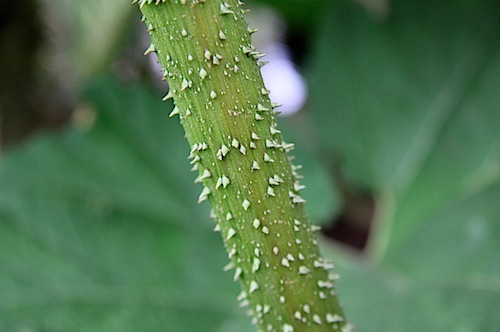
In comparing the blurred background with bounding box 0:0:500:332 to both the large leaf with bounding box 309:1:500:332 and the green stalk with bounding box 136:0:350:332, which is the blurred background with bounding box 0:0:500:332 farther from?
the green stalk with bounding box 136:0:350:332

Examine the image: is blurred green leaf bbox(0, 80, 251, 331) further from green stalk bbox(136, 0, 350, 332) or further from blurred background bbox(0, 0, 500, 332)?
green stalk bbox(136, 0, 350, 332)

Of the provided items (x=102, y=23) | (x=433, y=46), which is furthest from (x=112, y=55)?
(x=433, y=46)

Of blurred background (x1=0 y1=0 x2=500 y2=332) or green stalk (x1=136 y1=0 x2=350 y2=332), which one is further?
blurred background (x1=0 y1=0 x2=500 y2=332)

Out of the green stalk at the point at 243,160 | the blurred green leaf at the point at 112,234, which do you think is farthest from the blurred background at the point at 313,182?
the green stalk at the point at 243,160

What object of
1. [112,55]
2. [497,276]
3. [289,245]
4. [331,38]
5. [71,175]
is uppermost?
[112,55]

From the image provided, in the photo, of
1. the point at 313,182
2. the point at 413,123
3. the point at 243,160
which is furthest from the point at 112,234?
the point at 243,160

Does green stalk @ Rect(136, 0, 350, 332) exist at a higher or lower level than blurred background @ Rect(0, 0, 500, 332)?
lower

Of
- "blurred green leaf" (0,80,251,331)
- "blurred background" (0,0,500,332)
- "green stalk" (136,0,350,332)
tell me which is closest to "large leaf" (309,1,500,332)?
"blurred background" (0,0,500,332)

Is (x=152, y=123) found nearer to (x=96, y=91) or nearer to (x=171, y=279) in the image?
(x=96, y=91)
